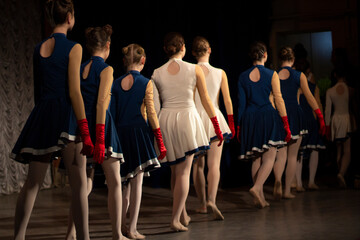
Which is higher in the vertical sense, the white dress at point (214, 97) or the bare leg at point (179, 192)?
the white dress at point (214, 97)

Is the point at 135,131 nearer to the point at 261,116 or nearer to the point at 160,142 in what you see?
the point at 160,142

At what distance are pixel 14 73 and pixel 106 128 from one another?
4.74 meters

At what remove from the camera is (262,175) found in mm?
5414

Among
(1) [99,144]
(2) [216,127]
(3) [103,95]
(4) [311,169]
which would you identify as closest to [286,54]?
(4) [311,169]

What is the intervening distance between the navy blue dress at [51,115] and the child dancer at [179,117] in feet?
4.65

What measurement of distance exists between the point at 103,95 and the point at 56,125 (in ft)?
1.93

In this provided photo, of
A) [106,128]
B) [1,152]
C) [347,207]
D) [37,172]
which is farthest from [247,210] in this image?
[1,152]

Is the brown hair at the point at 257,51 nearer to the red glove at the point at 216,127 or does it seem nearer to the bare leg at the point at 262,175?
the bare leg at the point at 262,175

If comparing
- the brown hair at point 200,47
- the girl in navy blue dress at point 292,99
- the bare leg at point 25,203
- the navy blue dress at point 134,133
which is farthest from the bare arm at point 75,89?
the girl in navy blue dress at point 292,99

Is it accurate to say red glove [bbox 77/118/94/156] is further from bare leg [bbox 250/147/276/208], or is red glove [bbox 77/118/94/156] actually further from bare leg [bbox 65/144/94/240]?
bare leg [bbox 250/147/276/208]

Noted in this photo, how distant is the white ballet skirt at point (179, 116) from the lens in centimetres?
434

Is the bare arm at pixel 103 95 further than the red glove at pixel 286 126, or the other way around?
the red glove at pixel 286 126

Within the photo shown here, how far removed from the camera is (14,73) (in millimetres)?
7938

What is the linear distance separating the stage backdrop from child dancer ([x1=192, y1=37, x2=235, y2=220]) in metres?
3.57
